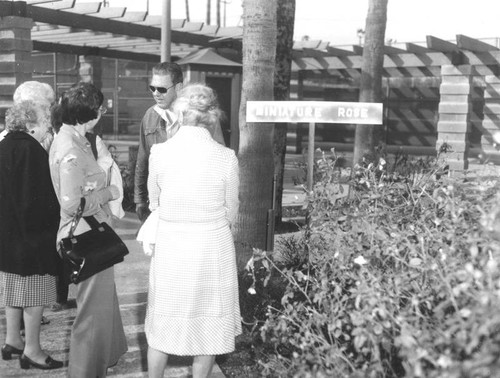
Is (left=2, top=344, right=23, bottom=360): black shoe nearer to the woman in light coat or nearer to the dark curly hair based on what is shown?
the woman in light coat

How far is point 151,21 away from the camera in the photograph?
14.7 meters

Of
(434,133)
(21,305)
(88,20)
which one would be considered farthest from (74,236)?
(434,133)

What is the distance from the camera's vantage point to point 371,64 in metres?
12.3

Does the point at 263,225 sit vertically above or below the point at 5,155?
below

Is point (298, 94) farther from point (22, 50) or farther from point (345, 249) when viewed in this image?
point (345, 249)

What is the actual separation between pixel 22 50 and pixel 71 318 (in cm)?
749

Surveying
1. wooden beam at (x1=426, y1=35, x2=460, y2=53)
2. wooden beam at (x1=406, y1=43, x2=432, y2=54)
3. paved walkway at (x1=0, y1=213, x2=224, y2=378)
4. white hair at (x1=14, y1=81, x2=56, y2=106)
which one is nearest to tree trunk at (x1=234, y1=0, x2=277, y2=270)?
paved walkway at (x1=0, y1=213, x2=224, y2=378)

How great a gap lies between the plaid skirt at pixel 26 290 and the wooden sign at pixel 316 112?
1.81 meters

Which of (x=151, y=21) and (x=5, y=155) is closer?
(x=5, y=155)

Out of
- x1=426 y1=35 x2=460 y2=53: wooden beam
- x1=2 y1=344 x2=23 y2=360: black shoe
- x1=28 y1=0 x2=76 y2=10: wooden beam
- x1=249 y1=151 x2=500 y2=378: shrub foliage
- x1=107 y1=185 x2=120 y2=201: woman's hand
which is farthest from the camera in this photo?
x1=426 y1=35 x2=460 y2=53: wooden beam

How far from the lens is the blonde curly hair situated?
3.63m

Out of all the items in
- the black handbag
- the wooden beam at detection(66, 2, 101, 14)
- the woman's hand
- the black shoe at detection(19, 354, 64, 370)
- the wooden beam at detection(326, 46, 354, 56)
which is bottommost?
the black shoe at detection(19, 354, 64, 370)

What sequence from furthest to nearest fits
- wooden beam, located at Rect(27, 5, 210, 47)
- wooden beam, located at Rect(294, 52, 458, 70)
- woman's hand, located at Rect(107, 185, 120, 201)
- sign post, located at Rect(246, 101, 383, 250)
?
1. wooden beam, located at Rect(294, 52, 458, 70)
2. wooden beam, located at Rect(27, 5, 210, 47)
3. sign post, located at Rect(246, 101, 383, 250)
4. woman's hand, located at Rect(107, 185, 120, 201)

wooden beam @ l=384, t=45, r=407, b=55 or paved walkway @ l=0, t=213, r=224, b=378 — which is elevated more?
wooden beam @ l=384, t=45, r=407, b=55
